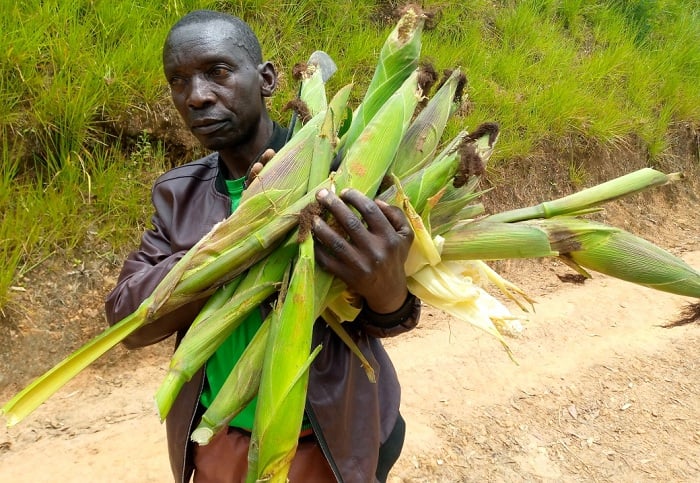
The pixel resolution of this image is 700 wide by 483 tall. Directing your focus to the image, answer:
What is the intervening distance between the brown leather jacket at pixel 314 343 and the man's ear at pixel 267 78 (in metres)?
0.11

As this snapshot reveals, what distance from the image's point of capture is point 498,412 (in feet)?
9.95

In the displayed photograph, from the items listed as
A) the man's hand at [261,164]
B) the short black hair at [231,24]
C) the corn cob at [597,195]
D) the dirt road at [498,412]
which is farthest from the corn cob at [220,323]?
the dirt road at [498,412]

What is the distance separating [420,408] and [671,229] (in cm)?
431

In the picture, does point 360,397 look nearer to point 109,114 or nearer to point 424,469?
point 424,469

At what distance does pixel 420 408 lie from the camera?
3008 millimetres

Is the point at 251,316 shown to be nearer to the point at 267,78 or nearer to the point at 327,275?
the point at 327,275

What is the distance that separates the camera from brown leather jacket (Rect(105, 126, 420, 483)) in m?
1.16

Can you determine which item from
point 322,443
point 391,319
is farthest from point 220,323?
point 322,443

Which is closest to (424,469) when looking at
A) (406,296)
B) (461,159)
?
(406,296)

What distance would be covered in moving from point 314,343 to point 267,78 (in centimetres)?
71

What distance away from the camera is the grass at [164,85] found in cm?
301

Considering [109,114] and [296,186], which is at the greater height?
[296,186]

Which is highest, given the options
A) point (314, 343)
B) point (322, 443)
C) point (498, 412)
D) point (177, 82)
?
point (177, 82)

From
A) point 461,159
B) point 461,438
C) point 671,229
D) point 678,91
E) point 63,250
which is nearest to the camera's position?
point 461,159
